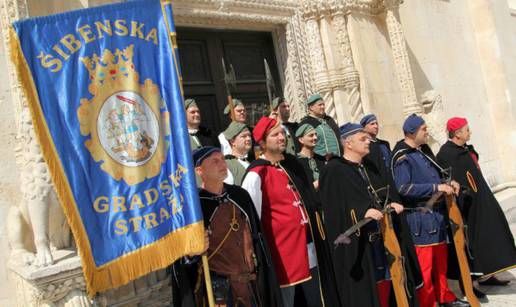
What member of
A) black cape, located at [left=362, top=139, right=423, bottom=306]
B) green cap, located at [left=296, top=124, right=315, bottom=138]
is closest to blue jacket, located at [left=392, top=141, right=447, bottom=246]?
black cape, located at [left=362, top=139, right=423, bottom=306]

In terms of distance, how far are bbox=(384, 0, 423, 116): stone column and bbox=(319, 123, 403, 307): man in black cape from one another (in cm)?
429

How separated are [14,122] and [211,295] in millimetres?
2639

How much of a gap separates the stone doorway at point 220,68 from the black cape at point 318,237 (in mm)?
2725

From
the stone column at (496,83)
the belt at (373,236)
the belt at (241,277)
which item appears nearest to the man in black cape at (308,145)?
the belt at (373,236)

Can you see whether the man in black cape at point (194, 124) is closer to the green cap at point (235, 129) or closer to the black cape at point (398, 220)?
the green cap at point (235, 129)

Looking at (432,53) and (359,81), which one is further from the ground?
(432,53)

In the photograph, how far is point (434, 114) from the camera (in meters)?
8.30

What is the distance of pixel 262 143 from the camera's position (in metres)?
3.49

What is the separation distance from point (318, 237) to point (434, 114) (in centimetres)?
578

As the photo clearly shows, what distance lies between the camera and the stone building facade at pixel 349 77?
3260 millimetres

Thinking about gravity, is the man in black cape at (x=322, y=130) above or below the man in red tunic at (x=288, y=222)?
above

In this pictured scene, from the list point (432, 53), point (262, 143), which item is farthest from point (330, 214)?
point (432, 53)

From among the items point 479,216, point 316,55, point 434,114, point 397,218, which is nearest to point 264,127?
point 397,218

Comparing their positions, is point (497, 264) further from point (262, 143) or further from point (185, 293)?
point (185, 293)
